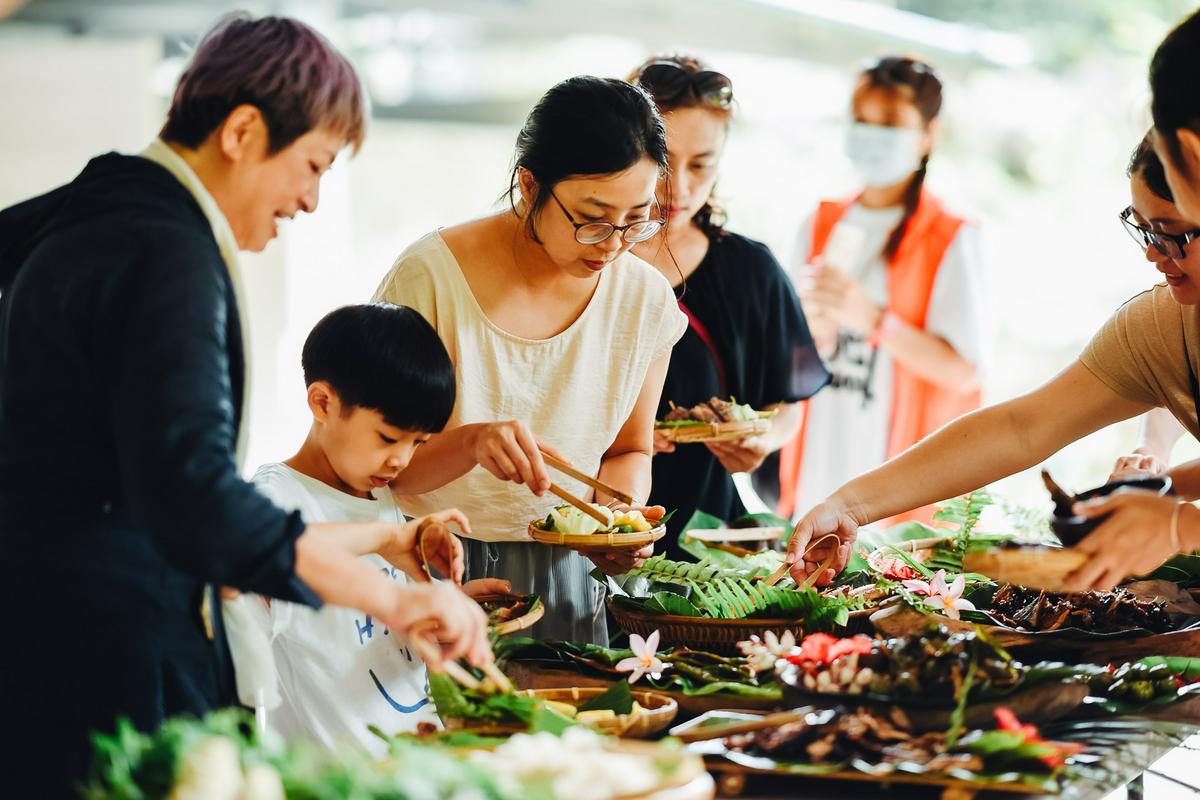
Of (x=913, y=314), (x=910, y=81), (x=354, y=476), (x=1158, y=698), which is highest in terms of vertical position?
(x=910, y=81)

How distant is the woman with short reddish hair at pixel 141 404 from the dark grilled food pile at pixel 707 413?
4.94ft

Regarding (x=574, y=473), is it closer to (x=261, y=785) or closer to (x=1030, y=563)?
(x=1030, y=563)

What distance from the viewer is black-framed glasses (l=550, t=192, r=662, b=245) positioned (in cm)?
232

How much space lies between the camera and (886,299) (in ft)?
14.0

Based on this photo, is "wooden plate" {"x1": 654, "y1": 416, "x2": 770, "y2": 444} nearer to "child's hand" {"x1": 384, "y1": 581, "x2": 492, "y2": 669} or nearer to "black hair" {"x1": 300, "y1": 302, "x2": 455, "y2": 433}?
"black hair" {"x1": 300, "y1": 302, "x2": 455, "y2": 433}

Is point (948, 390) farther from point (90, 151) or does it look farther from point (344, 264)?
point (90, 151)

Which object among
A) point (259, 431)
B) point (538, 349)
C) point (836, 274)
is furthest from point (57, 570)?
point (259, 431)

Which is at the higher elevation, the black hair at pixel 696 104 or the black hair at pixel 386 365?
the black hair at pixel 696 104

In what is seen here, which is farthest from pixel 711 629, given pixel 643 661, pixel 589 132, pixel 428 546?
pixel 589 132

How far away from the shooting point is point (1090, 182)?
837 cm

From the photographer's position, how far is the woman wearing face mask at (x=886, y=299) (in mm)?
4160

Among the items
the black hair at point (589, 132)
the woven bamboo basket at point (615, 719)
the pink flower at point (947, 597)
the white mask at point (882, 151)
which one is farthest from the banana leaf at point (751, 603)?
the white mask at point (882, 151)

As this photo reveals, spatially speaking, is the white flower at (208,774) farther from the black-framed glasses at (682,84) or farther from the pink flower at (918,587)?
the black-framed glasses at (682,84)

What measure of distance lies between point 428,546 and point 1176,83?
49.5 inches
